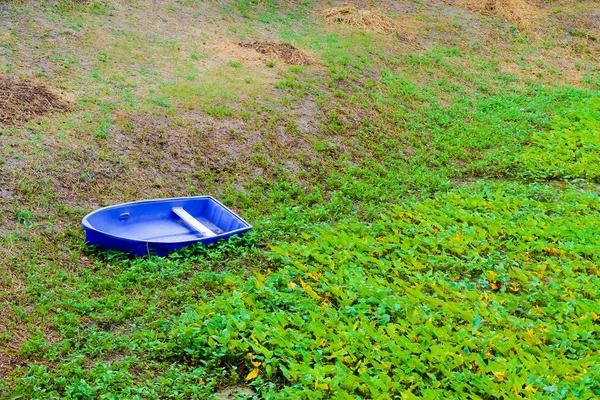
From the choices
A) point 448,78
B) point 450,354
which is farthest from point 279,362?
point 448,78

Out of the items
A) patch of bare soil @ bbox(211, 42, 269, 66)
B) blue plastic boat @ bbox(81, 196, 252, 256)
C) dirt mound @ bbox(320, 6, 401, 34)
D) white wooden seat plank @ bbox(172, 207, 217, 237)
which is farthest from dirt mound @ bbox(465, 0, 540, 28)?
white wooden seat plank @ bbox(172, 207, 217, 237)

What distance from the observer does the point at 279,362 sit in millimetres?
5129

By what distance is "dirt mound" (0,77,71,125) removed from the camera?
8031 mm

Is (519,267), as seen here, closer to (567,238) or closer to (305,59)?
(567,238)

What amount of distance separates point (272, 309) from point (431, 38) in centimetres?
1043

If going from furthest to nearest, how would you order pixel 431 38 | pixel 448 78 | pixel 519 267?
pixel 431 38
pixel 448 78
pixel 519 267

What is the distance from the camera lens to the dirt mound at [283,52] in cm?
1155

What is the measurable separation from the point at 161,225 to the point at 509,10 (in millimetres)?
12586

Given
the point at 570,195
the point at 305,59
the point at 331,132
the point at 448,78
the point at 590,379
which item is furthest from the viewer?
the point at 448,78

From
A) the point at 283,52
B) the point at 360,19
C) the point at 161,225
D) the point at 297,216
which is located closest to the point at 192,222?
the point at 161,225

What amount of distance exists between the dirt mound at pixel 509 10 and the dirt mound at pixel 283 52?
6815mm

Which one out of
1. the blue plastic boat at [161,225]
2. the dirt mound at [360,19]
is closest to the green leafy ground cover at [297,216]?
the blue plastic boat at [161,225]

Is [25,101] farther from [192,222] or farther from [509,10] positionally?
[509,10]

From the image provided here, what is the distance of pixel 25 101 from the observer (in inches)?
326
